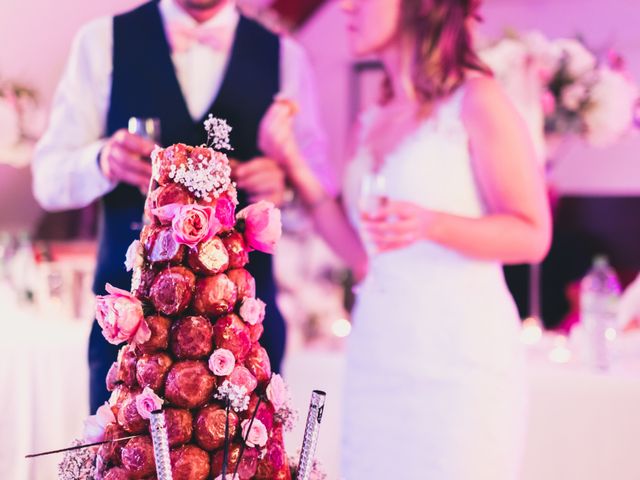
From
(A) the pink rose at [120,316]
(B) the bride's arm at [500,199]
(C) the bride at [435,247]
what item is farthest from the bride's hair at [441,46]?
(A) the pink rose at [120,316]

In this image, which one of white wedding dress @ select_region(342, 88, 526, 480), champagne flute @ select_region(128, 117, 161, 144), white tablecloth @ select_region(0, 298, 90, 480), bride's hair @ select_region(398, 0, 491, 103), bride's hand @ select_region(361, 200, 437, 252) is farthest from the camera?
white tablecloth @ select_region(0, 298, 90, 480)

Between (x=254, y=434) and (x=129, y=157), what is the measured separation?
0.68m

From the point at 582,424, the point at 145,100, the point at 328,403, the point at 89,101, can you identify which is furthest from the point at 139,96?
the point at 582,424

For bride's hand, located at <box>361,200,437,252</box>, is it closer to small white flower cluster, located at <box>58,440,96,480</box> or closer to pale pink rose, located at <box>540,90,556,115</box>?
small white flower cluster, located at <box>58,440,96,480</box>

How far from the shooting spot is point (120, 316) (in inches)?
32.5

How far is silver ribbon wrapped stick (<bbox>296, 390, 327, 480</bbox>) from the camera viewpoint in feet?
2.92

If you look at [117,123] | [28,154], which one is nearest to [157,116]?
[117,123]

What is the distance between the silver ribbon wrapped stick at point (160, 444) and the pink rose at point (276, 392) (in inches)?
6.3

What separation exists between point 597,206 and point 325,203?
2878 millimetres

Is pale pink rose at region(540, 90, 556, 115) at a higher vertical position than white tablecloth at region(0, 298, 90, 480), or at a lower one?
higher

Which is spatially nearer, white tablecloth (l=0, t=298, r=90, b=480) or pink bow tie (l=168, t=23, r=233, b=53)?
pink bow tie (l=168, t=23, r=233, b=53)

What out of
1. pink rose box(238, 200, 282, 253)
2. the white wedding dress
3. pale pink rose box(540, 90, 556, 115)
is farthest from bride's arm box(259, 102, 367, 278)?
pale pink rose box(540, 90, 556, 115)

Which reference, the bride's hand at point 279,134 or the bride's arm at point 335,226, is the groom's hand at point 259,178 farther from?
the bride's arm at point 335,226

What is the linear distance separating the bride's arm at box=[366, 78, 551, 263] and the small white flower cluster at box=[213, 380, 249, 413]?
2.54ft
